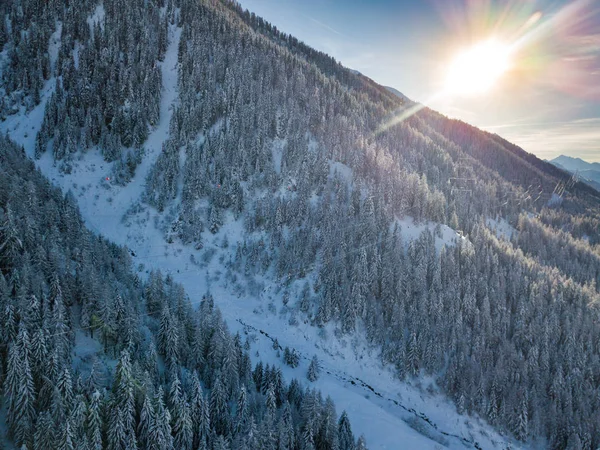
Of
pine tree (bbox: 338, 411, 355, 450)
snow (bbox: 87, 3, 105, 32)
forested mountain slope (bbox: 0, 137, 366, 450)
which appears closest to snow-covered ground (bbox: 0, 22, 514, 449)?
pine tree (bbox: 338, 411, 355, 450)

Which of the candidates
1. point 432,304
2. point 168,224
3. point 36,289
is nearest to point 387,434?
point 432,304

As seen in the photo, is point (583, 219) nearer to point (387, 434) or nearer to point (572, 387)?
point (572, 387)

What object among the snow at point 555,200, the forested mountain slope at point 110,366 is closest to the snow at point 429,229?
the forested mountain slope at point 110,366

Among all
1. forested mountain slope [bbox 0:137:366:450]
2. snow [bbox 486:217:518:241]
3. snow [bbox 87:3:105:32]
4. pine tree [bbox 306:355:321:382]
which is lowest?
pine tree [bbox 306:355:321:382]

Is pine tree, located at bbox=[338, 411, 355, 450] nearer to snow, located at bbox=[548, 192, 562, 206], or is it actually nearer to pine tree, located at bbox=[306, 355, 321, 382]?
pine tree, located at bbox=[306, 355, 321, 382]

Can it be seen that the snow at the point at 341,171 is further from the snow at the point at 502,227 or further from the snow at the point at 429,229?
the snow at the point at 502,227
